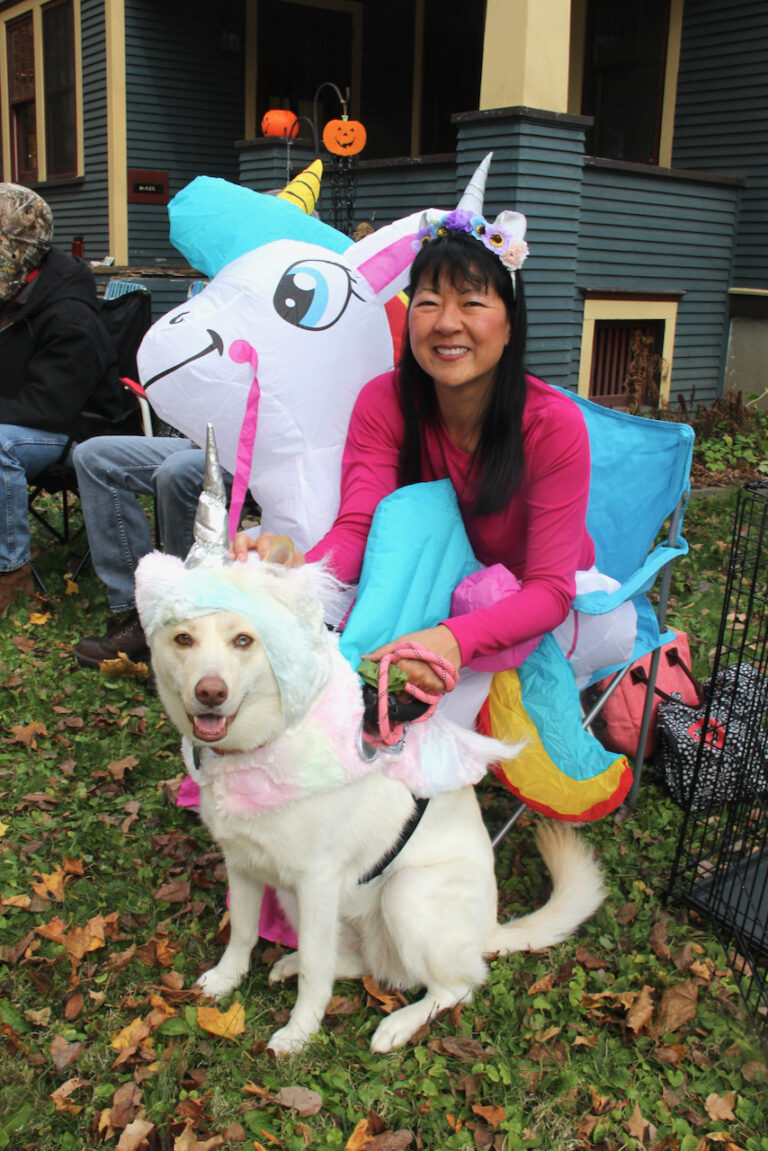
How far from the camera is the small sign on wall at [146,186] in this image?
10.8m

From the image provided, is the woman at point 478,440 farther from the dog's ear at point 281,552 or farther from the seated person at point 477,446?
the dog's ear at point 281,552

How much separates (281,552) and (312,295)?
101 cm

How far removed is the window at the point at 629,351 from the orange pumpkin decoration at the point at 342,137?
272 centimetres

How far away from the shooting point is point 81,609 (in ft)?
15.5

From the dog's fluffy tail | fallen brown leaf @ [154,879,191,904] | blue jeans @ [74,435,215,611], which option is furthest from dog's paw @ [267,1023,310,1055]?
blue jeans @ [74,435,215,611]

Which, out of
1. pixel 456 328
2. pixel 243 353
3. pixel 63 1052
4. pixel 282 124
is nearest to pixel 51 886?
pixel 63 1052

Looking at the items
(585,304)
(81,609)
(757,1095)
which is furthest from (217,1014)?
(585,304)

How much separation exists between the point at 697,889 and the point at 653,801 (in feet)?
1.89

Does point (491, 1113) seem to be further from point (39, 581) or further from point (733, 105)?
point (733, 105)

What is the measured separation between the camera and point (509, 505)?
243cm

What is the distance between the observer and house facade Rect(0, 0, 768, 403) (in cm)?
733

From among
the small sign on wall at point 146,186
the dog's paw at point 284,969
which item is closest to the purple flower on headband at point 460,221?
the dog's paw at point 284,969

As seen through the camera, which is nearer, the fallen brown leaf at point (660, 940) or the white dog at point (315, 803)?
the white dog at point (315, 803)

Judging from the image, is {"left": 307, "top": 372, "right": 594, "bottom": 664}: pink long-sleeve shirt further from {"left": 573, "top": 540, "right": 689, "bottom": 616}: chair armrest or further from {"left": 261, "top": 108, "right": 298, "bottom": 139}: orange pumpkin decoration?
{"left": 261, "top": 108, "right": 298, "bottom": 139}: orange pumpkin decoration
